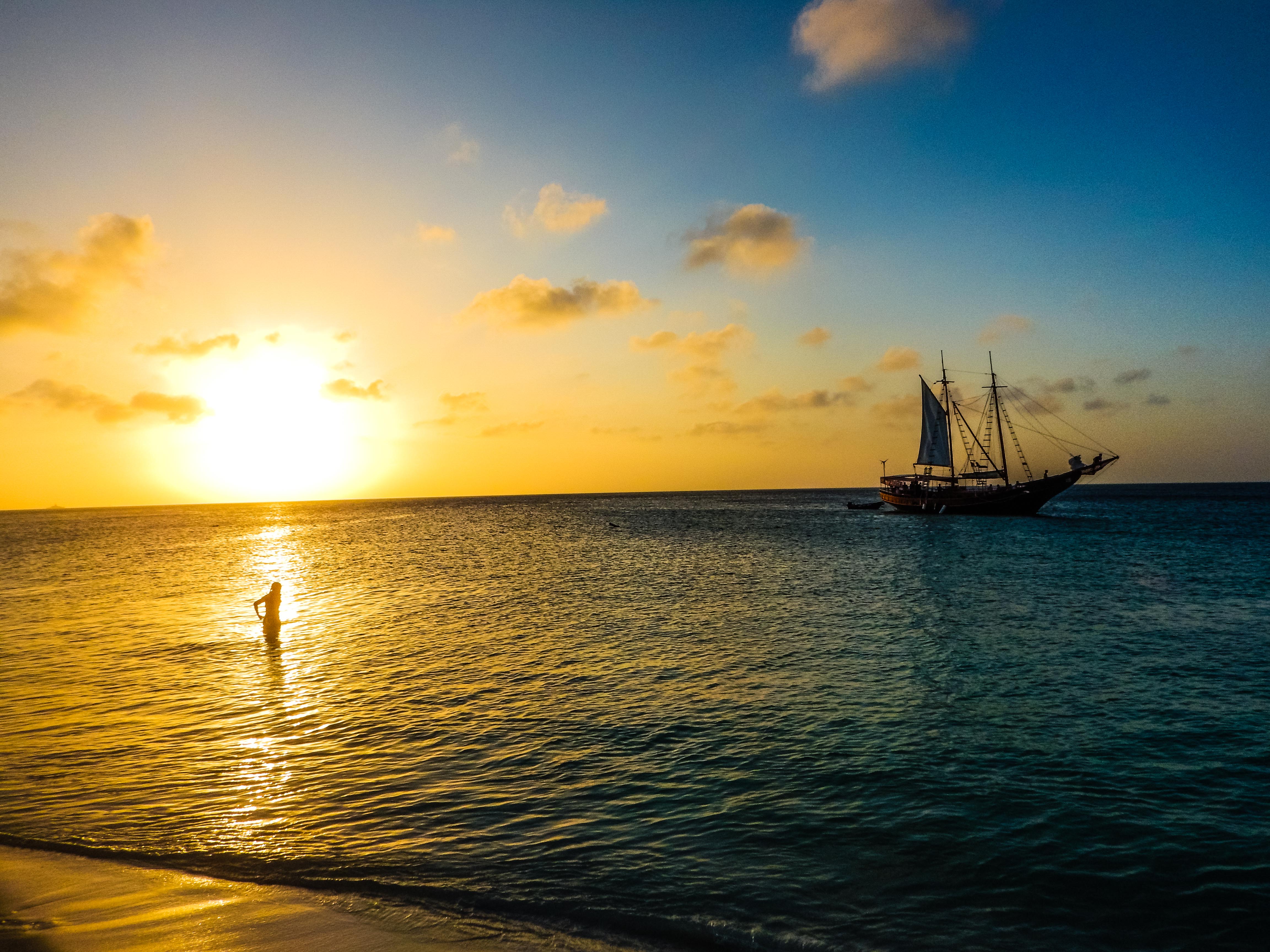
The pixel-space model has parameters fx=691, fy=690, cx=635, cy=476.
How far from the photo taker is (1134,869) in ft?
30.8

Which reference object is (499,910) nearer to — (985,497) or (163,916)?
(163,916)

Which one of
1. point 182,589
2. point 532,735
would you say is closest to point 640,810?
point 532,735

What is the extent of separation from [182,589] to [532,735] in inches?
1579

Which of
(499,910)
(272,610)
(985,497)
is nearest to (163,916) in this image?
(499,910)

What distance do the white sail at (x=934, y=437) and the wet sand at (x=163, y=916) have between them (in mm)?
120578

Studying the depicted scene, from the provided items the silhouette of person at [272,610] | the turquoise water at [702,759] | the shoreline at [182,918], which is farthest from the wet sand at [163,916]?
the silhouette of person at [272,610]

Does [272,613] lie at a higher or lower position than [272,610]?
lower

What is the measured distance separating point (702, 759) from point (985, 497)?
11292 cm

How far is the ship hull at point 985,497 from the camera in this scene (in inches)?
4149

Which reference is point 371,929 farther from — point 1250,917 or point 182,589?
point 182,589

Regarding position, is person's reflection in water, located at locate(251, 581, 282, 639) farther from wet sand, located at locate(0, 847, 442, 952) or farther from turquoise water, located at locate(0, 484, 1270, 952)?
wet sand, located at locate(0, 847, 442, 952)

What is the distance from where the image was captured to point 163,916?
7.91m

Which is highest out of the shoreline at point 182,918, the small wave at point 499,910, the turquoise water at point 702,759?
the shoreline at point 182,918

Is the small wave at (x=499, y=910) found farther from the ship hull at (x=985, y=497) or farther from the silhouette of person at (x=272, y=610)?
the ship hull at (x=985, y=497)
